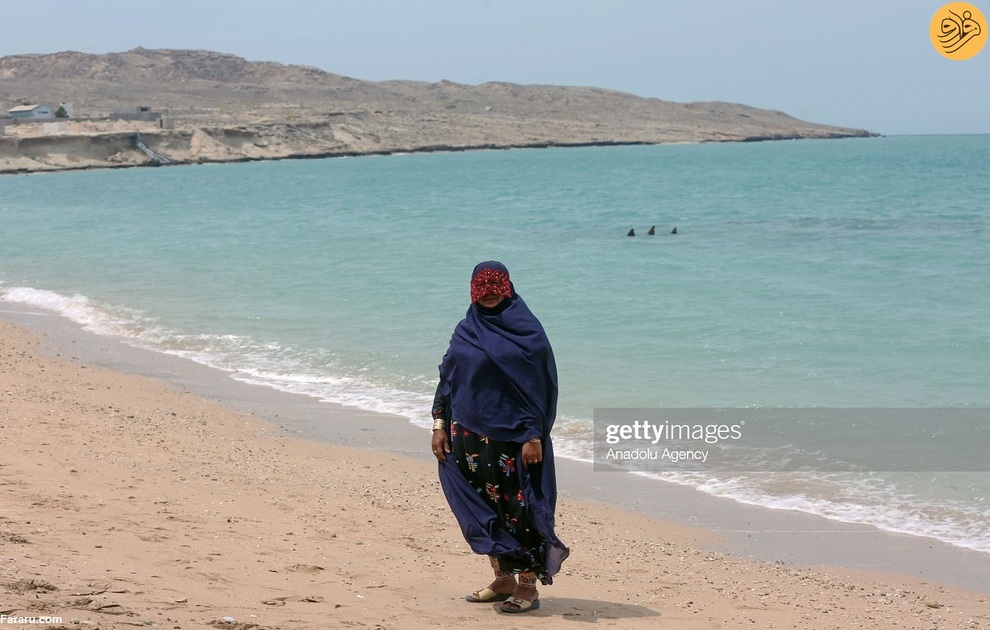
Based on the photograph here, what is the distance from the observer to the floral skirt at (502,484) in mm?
4789

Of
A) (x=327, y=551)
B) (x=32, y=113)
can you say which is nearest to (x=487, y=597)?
(x=327, y=551)

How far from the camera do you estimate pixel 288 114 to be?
11119cm

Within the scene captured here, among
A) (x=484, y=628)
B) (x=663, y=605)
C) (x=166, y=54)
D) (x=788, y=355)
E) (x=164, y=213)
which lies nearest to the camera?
(x=484, y=628)

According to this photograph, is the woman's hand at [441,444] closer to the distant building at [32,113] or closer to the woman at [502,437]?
the woman at [502,437]

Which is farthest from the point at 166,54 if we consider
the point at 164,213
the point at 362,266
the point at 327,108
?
the point at 362,266

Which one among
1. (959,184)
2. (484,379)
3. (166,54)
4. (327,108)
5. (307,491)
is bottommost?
(307,491)

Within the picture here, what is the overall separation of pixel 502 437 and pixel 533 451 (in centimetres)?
15

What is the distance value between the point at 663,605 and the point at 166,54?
636 feet

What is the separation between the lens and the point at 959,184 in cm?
4909

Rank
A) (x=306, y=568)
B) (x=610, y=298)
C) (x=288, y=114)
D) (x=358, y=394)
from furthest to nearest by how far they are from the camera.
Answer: (x=288, y=114) < (x=610, y=298) < (x=358, y=394) < (x=306, y=568)

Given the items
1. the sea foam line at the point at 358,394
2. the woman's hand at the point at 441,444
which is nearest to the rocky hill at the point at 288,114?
the sea foam line at the point at 358,394

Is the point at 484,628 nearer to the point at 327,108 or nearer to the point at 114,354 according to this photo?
the point at 114,354

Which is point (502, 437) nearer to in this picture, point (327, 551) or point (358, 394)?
point (327, 551)

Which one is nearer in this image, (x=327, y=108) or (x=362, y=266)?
(x=362, y=266)
